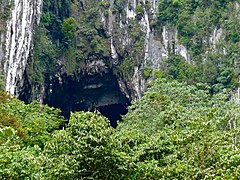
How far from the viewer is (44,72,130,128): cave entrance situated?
26719 millimetres

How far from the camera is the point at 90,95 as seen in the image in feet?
91.5

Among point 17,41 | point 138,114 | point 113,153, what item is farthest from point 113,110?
point 113,153

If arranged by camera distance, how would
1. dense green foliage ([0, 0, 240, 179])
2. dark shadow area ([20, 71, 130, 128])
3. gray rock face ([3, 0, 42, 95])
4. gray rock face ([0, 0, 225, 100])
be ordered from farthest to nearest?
gray rock face ([0, 0, 225, 100]), dark shadow area ([20, 71, 130, 128]), gray rock face ([3, 0, 42, 95]), dense green foliage ([0, 0, 240, 179])

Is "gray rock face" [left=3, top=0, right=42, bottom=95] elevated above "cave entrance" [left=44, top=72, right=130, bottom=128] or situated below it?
above

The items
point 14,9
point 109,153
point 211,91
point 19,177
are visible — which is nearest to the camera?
point 19,177

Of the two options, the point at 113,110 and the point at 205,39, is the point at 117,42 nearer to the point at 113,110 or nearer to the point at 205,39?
the point at 113,110

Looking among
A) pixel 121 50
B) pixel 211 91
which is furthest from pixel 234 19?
pixel 121 50

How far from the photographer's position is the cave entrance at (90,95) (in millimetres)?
26719

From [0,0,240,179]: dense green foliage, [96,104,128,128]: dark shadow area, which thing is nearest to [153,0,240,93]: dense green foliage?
[0,0,240,179]: dense green foliage

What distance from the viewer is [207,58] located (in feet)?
85.6

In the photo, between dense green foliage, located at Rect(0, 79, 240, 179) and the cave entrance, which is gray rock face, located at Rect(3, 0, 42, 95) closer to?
the cave entrance

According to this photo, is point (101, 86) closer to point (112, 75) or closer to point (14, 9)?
point (112, 75)

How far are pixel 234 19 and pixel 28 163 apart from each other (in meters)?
21.9

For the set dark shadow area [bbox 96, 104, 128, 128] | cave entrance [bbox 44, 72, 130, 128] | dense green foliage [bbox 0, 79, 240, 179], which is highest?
cave entrance [bbox 44, 72, 130, 128]
